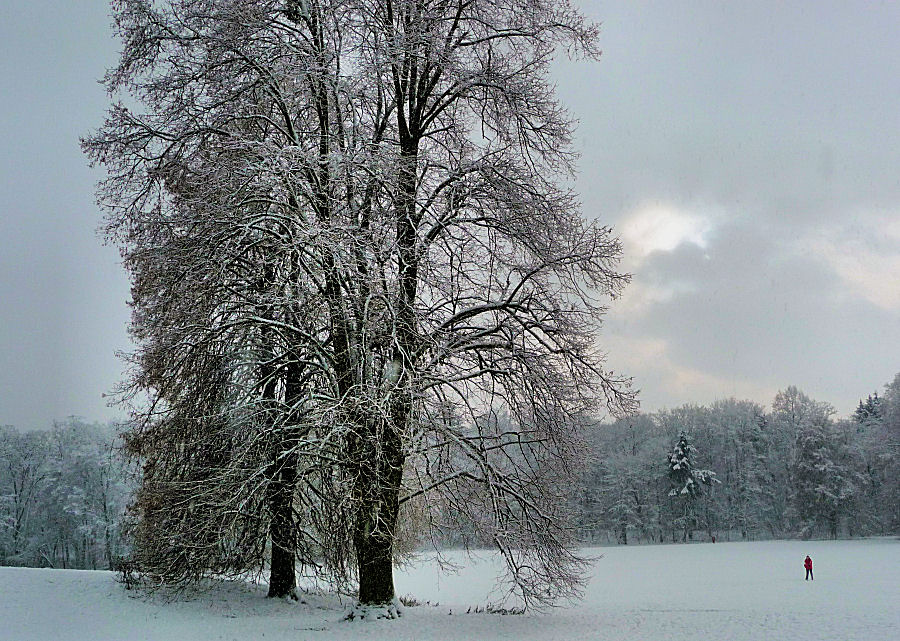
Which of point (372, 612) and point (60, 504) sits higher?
point (372, 612)

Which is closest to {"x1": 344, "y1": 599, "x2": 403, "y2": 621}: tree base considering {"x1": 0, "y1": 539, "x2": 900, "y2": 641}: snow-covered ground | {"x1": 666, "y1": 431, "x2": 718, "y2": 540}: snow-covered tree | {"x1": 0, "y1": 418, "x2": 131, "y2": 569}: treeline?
{"x1": 0, "y1": 539, "x2": 900, "y2": 641}: snow-covered ground

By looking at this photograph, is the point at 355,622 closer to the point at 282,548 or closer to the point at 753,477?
the point at 282,548

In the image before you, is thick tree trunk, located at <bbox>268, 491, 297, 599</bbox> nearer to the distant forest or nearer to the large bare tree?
the large bare tree

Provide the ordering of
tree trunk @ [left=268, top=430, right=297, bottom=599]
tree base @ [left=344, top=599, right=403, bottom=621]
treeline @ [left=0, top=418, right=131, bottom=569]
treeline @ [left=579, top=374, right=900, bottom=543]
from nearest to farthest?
tree trunk @ [left=268, top=430, right=297, bottom=599] → tree base @ [left=344, top=599, right=403, bottom=621] → treeline @ [left=0, top=418, right=131, bottom=569] → treeline @ [left=579, top=374, right=900, bottom=543]

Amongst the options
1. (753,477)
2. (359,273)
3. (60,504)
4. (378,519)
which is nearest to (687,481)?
(753,477)

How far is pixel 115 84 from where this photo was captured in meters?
12.6

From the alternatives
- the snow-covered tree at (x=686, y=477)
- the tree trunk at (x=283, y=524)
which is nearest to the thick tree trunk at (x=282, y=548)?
the tree trunk at (x=283, y=524)

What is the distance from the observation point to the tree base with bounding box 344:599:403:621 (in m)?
10.4

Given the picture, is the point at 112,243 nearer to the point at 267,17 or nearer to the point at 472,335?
the point at 267,17

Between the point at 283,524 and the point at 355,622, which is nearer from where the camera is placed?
the point at 355,622

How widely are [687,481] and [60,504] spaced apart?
48.7 m

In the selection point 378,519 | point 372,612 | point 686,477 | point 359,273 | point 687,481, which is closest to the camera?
point 378,519

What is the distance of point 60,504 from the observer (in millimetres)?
41938

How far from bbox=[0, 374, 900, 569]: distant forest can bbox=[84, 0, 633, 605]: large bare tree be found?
2766cm
